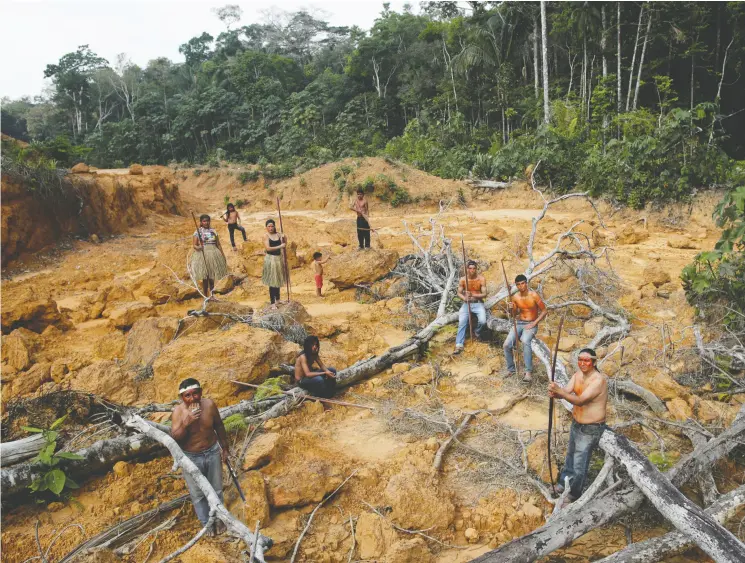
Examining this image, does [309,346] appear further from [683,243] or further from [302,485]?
[683,243]

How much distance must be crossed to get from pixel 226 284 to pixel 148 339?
3.33 m

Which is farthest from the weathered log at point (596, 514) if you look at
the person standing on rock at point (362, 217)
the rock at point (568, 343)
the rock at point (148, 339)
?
the person standing on rock at point (362, 217)

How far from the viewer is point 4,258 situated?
12375 millimetres

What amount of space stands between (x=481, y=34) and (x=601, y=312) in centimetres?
2054

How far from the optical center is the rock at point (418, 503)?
3709 millimetres

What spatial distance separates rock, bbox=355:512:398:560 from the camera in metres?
3.48

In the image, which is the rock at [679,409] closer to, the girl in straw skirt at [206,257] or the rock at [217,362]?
the rock at [217,362]

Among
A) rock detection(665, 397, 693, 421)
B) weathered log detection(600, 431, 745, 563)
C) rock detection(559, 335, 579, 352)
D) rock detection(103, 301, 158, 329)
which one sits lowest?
rock detection(559, 335, 579, 352)

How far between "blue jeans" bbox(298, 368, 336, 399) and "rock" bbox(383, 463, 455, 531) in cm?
171

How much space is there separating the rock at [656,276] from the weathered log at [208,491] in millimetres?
7930

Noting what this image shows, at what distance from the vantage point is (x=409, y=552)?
3377mm

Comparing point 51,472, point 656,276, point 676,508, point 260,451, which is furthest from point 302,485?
point 656,276

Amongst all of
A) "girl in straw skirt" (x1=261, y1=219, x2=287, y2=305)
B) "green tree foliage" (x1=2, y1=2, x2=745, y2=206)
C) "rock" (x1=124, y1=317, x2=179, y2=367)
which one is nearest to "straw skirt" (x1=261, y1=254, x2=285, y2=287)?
"girl in straw skirt" (x1=261, y1=219, x2=287, y2=305)

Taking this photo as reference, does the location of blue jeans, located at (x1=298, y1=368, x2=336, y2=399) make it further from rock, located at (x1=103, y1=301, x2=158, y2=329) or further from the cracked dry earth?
rock, located at (x1=103, y1=301, x2=158, y2=329)
